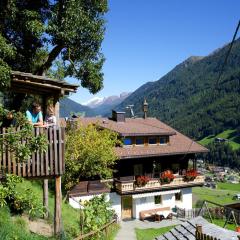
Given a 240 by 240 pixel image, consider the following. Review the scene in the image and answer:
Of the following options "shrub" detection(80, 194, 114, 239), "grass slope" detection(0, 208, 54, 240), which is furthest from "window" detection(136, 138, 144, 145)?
"grass slope" detection(0, 208, 54, 240)

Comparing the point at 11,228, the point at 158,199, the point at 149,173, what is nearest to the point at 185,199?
the point at 158,199

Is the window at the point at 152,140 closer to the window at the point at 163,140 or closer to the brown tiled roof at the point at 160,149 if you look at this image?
the brown tiled roof at the point at 160,149

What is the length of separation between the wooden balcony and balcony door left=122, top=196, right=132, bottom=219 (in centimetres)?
221

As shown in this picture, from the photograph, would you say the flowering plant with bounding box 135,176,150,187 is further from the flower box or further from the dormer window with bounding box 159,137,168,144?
the dormer window with bounding box 159,137,168,144

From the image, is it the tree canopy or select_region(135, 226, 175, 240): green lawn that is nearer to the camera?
the tree canopy

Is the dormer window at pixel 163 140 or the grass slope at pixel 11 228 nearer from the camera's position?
the grass slope at pixel 11 228

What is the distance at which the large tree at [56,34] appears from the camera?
60.1ft

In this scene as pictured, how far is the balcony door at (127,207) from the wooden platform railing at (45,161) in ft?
92.3

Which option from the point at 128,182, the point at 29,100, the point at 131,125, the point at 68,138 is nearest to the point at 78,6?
the point at 29,100

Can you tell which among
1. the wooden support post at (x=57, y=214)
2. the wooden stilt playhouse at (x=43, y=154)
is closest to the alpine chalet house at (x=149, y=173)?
the wooden support post at (x=57, y=214)

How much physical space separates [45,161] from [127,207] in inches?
1139

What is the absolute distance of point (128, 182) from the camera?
38.9 m

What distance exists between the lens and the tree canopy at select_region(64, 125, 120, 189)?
31469 millimetres

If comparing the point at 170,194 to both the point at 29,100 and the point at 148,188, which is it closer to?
the point at 148,188
